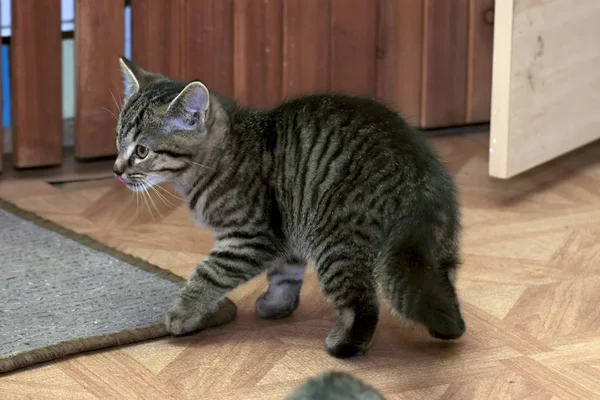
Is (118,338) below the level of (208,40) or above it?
below

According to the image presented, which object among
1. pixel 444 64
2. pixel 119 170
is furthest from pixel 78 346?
pixel 444 64

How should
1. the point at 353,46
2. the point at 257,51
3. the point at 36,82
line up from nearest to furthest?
the point at 36,82, the point at 257,51, the point at 353,46

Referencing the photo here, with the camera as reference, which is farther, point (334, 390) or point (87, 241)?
point (87, 241)

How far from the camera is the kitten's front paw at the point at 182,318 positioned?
1.96m

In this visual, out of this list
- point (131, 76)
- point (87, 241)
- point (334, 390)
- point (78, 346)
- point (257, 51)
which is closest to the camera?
point (334, 390)

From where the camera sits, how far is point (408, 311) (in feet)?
5.74

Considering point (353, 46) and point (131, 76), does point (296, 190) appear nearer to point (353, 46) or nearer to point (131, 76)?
point (131, 76)

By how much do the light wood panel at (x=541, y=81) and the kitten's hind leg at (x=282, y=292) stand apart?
80 centimetres

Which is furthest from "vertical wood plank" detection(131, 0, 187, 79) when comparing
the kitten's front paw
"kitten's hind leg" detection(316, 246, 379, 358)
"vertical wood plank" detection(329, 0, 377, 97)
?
"kitten's hind leg" detection(316, 246, 379, 358)

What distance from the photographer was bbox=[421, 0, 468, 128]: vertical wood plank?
326 centimetres

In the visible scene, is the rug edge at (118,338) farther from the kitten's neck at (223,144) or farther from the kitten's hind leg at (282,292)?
the kitten's neck at (223,144)

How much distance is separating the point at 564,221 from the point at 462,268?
43 centimetres

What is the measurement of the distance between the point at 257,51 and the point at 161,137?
1.14 meters

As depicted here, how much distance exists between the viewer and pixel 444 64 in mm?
3320
